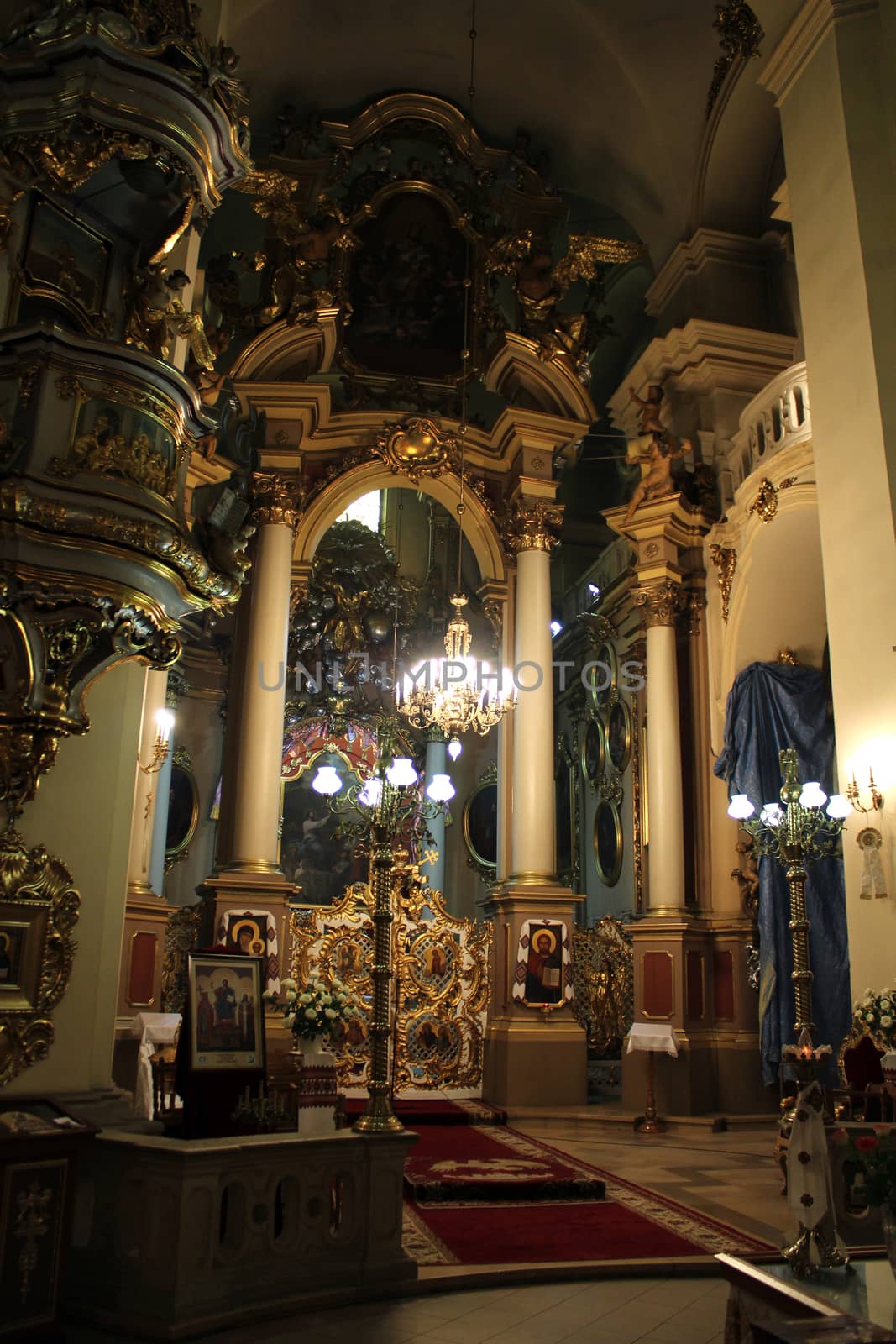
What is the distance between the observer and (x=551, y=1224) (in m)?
6.18

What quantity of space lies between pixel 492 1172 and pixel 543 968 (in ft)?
12.5

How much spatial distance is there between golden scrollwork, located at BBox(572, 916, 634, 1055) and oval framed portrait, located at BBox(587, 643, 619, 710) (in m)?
3.87

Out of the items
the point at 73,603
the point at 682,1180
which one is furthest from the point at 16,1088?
the point at 682,1180

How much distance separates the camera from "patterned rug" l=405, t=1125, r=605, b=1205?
6859 millimetres

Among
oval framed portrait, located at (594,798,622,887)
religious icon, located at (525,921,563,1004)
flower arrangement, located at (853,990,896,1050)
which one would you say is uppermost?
oval framed portrait, located at (594,798,622,887)

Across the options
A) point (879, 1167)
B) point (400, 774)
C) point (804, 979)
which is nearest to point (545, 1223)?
point (804, 979)

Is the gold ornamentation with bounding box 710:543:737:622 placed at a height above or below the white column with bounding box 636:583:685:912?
above

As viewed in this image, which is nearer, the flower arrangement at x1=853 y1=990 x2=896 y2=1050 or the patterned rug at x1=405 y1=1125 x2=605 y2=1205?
the flower arrangement at x1=853 y1=990 x2=896 y2=1050

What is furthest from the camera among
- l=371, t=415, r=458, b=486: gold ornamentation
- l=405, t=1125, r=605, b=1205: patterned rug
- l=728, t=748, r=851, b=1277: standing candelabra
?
l=371, t=415, r=458, b=486: gold ornamentation

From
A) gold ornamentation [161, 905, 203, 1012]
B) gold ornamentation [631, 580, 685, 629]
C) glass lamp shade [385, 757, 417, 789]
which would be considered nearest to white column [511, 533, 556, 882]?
gold ornamentation [631, 580, 685, 629]

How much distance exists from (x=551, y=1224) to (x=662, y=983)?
5067mm

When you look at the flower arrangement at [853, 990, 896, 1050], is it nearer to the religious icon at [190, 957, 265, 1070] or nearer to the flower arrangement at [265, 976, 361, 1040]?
the flower arrangement at [265, 976, 361, 1040]

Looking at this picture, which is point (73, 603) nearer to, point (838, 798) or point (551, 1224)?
point (551, 1224)

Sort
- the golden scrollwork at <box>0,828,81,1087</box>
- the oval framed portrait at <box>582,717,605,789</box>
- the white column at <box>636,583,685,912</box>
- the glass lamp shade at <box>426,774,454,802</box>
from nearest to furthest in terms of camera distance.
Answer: the golden scrollwork at <box>0,828,81,1087</box>
the white column at <box>636,583,685,912</box>
the glass lamp shade at <box>426,774,454,802</box>
the oval framed portrait at <box>582,717,605,789</box>
